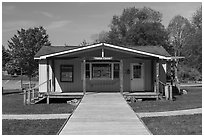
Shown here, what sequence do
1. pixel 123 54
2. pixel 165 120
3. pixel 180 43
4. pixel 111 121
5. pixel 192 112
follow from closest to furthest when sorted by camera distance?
pixel 111 121, pixel 165 120, pixel 192 112, pixel 123 54, pixel 180 43

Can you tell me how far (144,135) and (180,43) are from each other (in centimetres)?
4946

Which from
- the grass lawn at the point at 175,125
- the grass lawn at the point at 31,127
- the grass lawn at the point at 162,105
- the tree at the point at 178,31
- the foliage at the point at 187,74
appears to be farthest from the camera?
the tree at the point at 178,31

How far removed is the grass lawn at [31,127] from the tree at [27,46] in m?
25.6

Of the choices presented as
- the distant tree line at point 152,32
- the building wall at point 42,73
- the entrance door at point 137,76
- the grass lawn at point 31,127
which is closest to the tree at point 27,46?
the distant tree line at point 152,32

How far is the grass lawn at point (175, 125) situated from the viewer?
28.9 feet

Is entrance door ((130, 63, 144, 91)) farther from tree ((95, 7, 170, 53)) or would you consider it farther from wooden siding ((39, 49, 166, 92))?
tree ((95, 7, 170, 53))

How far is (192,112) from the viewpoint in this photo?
499 inches

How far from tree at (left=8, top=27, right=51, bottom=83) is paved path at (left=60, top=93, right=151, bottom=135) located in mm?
24095

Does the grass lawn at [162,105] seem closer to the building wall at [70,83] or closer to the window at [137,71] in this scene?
the window at [137,71]

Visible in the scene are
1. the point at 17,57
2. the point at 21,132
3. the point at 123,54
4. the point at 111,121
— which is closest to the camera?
the point at 21,132

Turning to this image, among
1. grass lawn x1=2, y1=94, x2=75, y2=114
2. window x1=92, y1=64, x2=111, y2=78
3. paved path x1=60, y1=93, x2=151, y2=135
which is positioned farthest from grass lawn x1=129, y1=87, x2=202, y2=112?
window x1=92, y1=64, x2=111, y2=78

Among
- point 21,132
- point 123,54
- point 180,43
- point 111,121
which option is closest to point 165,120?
point 111,121

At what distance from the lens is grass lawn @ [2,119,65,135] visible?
9.33 m

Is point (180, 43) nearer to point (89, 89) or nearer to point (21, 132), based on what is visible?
Answer: point (89, 89)
